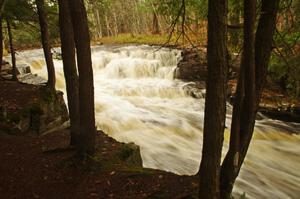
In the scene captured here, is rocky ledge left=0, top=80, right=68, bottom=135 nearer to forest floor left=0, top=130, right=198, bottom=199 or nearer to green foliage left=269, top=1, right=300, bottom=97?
forest floor left=0, top=130, right=198, bottom=199

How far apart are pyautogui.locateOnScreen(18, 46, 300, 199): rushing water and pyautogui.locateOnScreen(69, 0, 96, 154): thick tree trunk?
166 cm

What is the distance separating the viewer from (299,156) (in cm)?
1100

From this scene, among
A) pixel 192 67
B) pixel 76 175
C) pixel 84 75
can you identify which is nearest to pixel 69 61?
pixel 84 75

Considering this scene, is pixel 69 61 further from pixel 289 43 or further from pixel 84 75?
pixel 289 43

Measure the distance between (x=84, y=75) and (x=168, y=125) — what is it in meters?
7.86

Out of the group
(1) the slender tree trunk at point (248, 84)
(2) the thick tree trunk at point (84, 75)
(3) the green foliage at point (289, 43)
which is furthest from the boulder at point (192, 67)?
(1) the slender tree trunk at point (248, 84)

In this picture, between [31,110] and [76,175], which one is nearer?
[76,175]

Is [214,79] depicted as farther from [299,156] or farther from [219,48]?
[299,156]

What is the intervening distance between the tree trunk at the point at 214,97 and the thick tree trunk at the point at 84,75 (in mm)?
2776

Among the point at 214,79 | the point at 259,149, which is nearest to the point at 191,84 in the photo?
the point at 259,149

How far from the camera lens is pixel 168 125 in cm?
1360

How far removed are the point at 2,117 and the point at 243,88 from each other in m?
6.78

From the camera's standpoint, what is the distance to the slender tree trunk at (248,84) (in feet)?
15.2

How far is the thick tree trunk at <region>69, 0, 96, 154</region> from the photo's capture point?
5863mm
